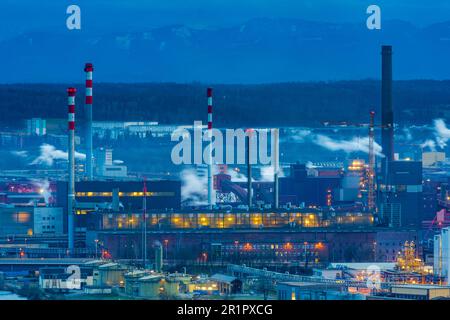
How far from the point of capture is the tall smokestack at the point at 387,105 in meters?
28.6

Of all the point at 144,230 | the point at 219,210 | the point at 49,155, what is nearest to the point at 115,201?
the point at 219,210

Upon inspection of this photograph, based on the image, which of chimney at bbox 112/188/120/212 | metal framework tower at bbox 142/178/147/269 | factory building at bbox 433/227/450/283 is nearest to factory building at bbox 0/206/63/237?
chimney at bbox 112/188/120/212

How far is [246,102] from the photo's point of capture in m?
33.8

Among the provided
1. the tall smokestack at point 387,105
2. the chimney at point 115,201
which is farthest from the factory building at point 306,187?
the chimney at point 115,201

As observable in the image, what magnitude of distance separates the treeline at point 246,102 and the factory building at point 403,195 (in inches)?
306

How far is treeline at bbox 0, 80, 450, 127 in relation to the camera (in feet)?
108

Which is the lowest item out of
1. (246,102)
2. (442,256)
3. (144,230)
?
(442,256)

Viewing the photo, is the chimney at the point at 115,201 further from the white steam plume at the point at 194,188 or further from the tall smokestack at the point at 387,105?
the tall smokestack at the point at 387,105

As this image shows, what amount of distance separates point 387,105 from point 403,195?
17.5ft

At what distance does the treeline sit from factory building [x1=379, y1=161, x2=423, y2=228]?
7766mm

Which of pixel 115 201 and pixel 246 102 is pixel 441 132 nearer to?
pixel 246 102
